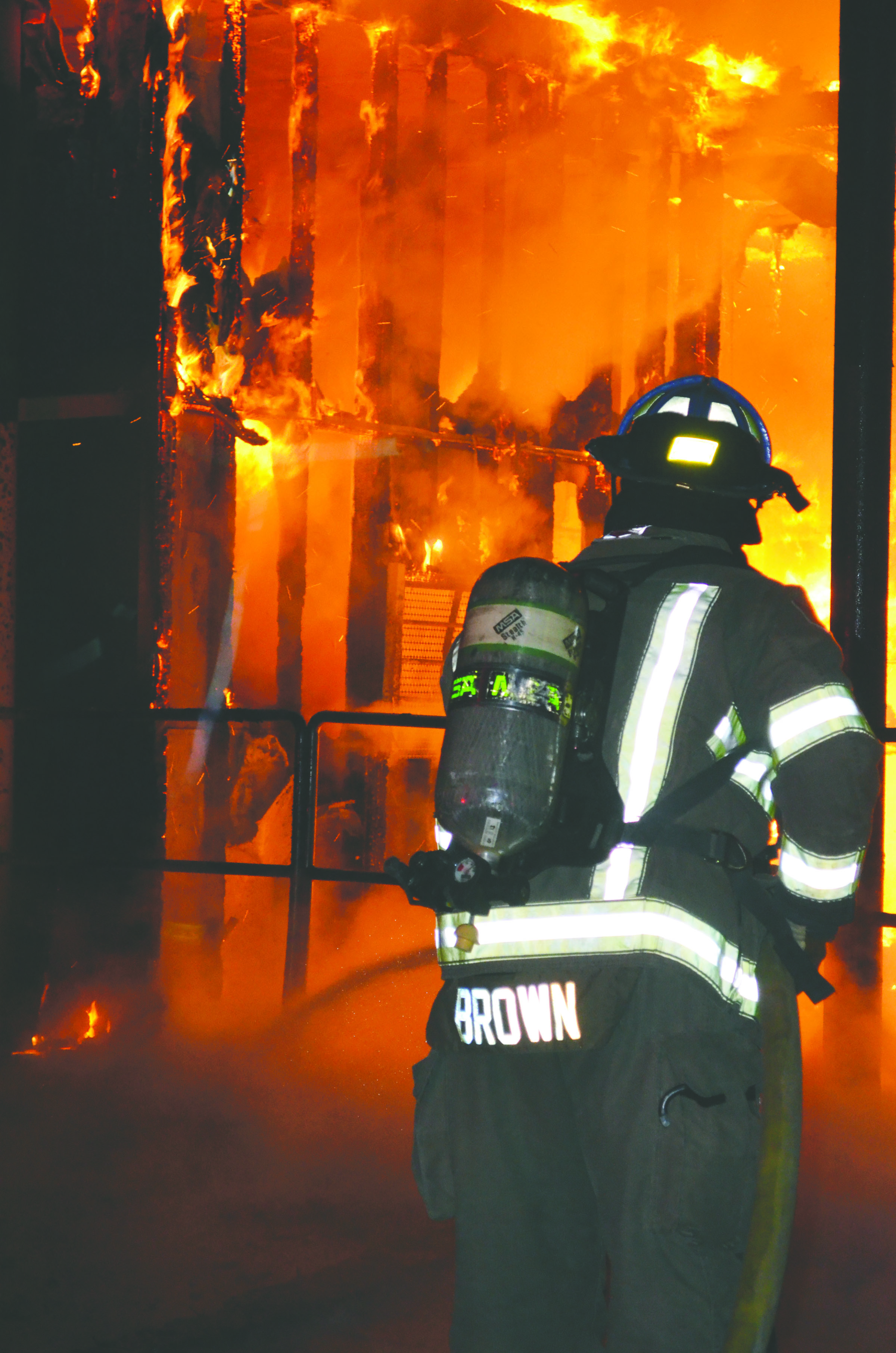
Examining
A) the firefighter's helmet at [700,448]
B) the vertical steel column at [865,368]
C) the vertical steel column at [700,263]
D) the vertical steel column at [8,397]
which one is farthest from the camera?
the vertical steel column at [700,263]

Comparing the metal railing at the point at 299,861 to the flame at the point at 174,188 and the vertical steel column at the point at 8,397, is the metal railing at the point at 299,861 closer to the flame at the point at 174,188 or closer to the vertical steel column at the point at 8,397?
the vertical steel column at the point at 8,397

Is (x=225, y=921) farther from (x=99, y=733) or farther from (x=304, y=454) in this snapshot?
(x=304, y=454)

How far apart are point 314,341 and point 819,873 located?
7239mm

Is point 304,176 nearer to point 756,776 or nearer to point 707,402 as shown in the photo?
point 707,402

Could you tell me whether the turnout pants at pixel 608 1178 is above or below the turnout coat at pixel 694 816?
below

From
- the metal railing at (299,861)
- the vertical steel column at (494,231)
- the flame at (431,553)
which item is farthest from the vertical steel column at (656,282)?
the metal railing at (299,861)

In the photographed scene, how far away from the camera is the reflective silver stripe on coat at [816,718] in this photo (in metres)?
1.88

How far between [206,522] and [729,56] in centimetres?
583

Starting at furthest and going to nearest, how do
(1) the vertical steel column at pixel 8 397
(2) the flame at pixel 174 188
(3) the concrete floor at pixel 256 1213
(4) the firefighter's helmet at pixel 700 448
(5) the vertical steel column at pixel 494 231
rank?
(5) the vertical steel column at pixel 494 231 < (2) the flame at pixel 174 188 < (1) the vertical steel column at pixel 8 397 < (3) the concrete floor at pixel 256 1213 < (4) the firefighter's helmet at pixel 700 448

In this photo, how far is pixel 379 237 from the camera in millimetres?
8828

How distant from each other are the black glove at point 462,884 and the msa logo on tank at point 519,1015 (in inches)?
5.3

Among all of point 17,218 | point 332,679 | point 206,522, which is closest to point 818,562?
point 332,679

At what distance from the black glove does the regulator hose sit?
465 millimetres

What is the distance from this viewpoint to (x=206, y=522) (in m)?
7.82
